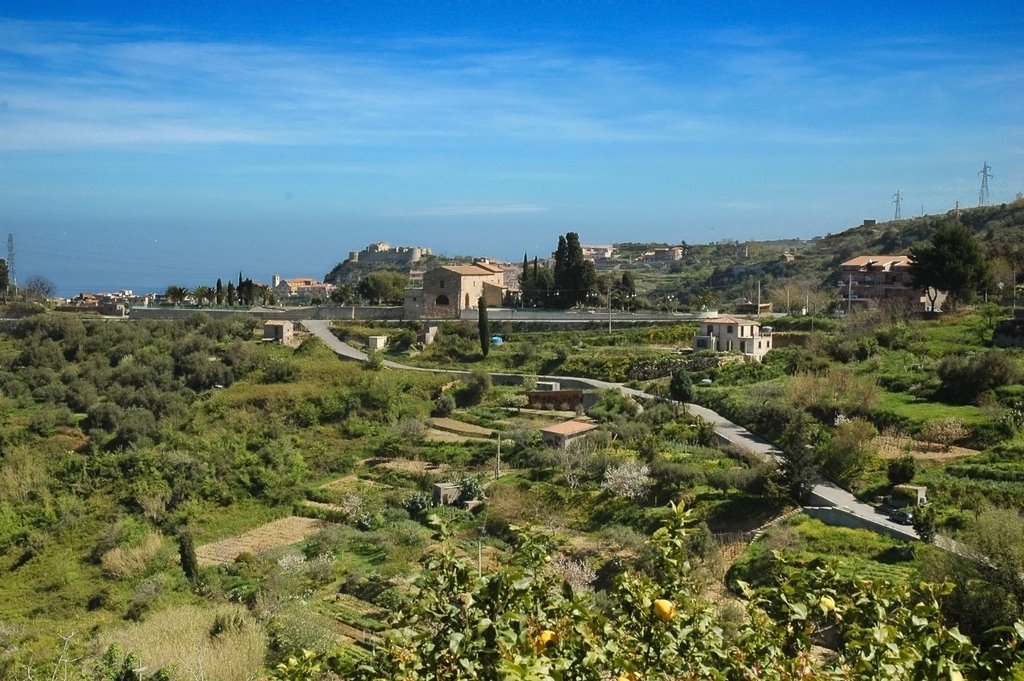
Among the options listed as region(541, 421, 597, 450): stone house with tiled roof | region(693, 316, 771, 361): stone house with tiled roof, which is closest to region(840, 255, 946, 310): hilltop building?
region(693, 316, 771, 361): stone house with tiled roof

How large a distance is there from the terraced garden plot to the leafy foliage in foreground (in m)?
15.2

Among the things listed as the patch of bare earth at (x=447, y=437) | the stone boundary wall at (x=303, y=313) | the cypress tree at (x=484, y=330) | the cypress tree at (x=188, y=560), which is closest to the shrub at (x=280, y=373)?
the patch of bare earth at (x=447, y=437)

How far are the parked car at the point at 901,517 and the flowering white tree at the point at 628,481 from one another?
211 inches

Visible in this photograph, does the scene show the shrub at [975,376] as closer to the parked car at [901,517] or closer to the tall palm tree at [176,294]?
the parked car at [901,517]

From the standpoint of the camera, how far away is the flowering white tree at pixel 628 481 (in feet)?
67.7

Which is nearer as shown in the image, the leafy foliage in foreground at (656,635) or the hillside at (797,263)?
the leafy foliage in foreground at (656,635)

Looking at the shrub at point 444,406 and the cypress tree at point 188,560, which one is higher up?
the shrub at point 444,406

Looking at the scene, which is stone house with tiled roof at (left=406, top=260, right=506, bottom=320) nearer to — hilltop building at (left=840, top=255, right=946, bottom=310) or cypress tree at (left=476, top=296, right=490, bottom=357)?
cypress tree at (left=476, top=296, right=490, bottom=357)

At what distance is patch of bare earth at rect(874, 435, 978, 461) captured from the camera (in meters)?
20.9

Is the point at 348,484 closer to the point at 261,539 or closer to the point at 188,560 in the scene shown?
the point at 261,539

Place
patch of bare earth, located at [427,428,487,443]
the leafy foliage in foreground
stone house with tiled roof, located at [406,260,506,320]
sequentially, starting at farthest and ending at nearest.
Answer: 1. stone house with tiled roof, located at [406,260,506,320]
2. patch of bare earth, located at [427,428,487,443]
3. the leafy foliage in foreground

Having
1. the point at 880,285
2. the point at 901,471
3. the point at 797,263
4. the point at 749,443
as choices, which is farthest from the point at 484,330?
the point at 797,263

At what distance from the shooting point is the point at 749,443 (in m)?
24.1

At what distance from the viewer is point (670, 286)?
73250 mm
